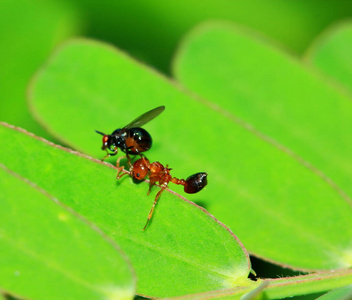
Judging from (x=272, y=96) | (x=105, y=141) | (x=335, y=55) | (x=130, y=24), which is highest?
→ (x=130, y=24)

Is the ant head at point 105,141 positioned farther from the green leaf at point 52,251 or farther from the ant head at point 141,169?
the green leaf at point 52,251

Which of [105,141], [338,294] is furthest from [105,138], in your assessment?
[338,294]

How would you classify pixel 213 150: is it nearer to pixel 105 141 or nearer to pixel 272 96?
pixel 105 141

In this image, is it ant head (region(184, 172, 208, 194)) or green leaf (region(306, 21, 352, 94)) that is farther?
green leaf (region(306, 21, 352, 94))

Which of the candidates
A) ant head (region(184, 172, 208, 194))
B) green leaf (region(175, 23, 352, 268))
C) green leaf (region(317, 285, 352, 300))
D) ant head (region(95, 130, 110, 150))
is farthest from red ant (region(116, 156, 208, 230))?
green leaf (region(317, 285, 352, 300))

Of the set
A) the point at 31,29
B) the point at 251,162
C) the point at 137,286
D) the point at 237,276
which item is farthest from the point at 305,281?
the point at 31,29

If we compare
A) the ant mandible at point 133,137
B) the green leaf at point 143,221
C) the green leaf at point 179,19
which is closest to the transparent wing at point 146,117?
the ant mandible at point 133,137

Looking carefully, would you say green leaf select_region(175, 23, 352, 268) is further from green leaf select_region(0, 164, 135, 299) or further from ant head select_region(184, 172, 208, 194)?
green leaf select_region(0, 164, 135, 299)
